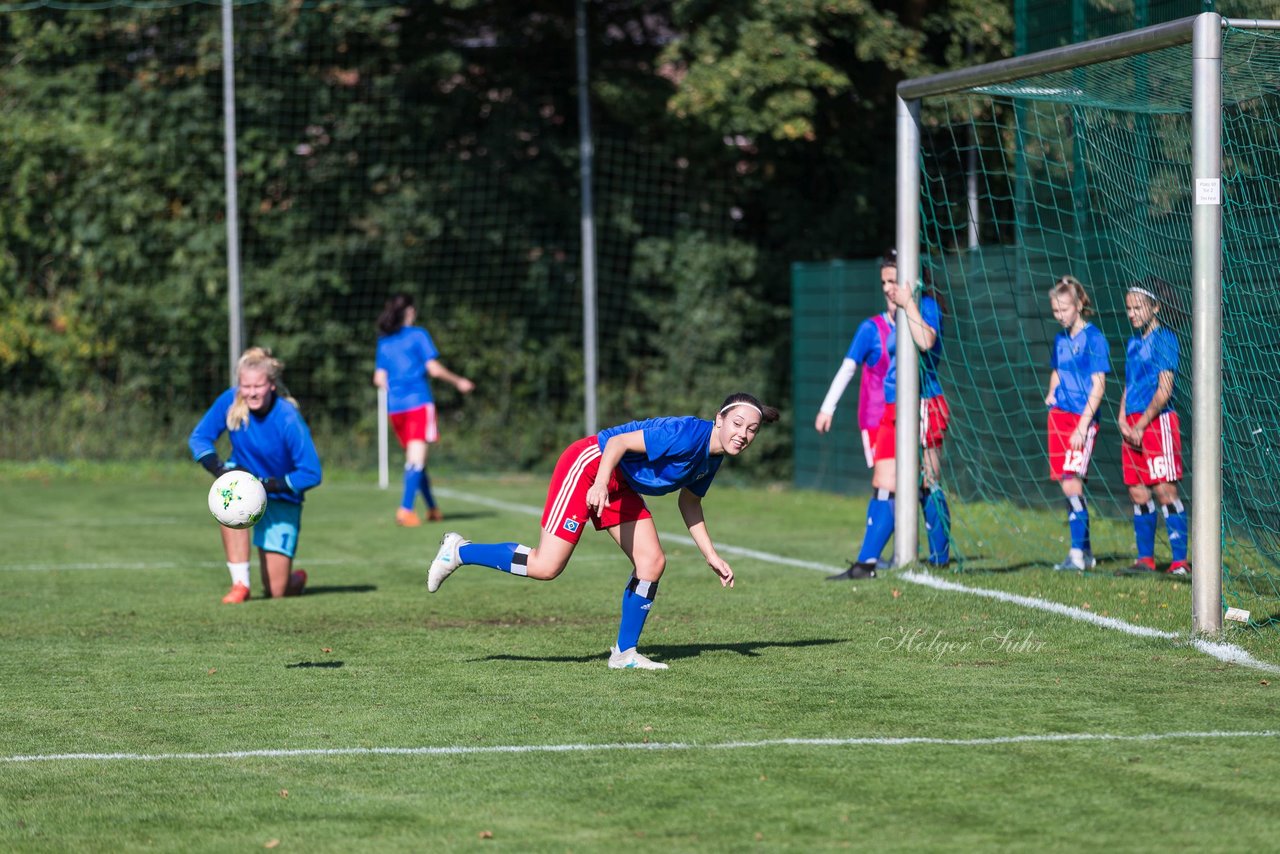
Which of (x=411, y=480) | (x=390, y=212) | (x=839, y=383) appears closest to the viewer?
(x=839, y=383)

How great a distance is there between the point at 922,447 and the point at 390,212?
12162 mm

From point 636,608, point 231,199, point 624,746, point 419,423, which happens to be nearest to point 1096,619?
point 636,608

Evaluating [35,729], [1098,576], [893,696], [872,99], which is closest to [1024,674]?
[893,696]

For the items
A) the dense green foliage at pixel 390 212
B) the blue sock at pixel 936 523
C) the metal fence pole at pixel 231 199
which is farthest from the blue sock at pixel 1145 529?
the metal fence pole at pixel 231 199

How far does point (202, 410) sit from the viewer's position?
21375mm

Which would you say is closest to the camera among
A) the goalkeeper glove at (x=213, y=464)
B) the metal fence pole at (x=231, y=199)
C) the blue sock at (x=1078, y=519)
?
the goalkeeper glove at (x=213, y=464)

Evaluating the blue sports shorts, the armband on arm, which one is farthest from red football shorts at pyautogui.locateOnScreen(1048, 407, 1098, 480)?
the blue sports shorts

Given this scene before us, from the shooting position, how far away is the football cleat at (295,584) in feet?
34.1

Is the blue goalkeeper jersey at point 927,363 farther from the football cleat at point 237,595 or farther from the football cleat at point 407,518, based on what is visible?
the football cleat at point 407,518

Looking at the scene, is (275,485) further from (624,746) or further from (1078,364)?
(1078,364)

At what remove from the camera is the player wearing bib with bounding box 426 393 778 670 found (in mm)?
7164

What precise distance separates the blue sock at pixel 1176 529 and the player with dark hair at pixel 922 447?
136 cm

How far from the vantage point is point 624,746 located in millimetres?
5914

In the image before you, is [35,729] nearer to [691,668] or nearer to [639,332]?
[691,668]
